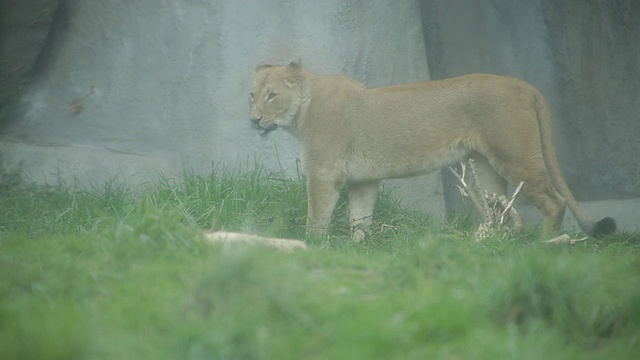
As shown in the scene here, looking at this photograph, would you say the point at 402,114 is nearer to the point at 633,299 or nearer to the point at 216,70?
the point at 216,70

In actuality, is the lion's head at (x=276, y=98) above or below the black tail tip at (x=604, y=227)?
above

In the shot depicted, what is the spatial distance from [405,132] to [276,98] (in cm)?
135

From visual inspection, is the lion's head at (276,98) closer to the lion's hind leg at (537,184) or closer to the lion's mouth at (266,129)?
the lion's mouth at (266,129)

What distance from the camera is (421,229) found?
8.88 metres

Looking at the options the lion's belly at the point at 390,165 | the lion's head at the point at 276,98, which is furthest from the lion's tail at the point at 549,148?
the lion's head at the point at 276,98

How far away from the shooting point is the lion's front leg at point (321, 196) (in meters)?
9.02

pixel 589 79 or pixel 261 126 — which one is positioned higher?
pixel 589 79

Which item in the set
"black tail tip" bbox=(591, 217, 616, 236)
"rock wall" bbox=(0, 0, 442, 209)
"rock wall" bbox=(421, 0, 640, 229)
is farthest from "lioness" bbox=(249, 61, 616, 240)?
"rock wall" bbox=(421, 0, 640, 229)

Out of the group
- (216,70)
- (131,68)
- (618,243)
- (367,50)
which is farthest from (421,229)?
(131,68)

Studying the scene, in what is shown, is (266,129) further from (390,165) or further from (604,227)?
(604,227)

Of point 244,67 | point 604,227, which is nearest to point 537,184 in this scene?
point 604,227

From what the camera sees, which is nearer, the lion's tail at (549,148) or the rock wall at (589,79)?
the lion's tail at (549,148)

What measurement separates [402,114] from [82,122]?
13.7ft

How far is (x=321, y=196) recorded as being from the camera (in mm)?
9039
